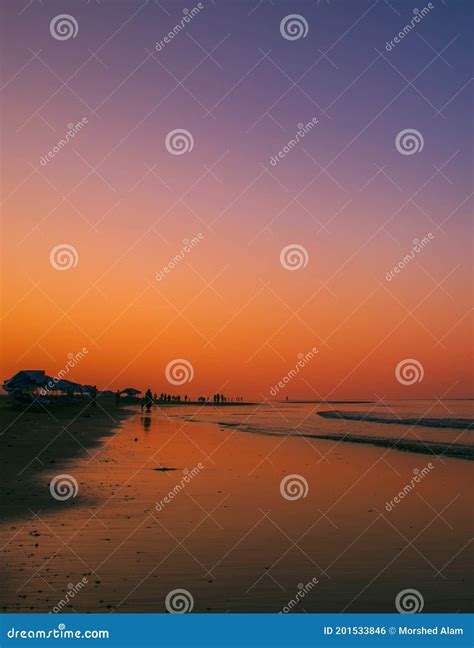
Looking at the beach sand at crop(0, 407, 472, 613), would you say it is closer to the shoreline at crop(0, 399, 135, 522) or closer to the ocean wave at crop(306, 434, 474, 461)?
the shoreline at crop(0, 399, 135, 522)

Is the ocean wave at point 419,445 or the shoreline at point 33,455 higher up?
the ocean wave at point 419,445

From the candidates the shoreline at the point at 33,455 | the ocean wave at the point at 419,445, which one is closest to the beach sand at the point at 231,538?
the shoreline at the point at 33,455

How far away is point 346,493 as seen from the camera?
1662 cm

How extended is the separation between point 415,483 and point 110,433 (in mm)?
21644

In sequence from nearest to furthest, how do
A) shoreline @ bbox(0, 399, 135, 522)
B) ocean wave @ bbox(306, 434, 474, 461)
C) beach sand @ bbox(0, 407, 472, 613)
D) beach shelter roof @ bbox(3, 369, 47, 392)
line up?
beach sand @ bbox(0, 407, 472, 613) → shoreline @ bbox(0, 399, 135, 522) → ocean wave @ bbox(306, 434, 474, 461) → beach shelter roof @ bbox(3, 369, 47, 392)

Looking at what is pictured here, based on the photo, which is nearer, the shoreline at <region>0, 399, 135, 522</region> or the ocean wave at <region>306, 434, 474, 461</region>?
the shoreline at <region>0, 399, 135, 522</region>

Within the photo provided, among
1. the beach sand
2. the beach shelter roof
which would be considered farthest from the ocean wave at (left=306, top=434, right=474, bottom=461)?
the beach shelter roof

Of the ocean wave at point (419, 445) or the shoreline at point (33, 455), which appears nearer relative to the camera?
the shoreline at point (33, 455)

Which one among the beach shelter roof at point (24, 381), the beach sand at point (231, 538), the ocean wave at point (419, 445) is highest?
the ocean wave at point (419, 445)

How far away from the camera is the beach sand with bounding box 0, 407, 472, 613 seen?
28.6ft

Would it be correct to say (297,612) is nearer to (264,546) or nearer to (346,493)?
(264,546)

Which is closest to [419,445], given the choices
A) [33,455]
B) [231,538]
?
[33,455]

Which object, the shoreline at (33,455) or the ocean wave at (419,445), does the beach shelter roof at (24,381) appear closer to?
the shoreline at (33,455)

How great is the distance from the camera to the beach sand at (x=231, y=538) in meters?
8.73
